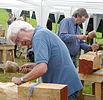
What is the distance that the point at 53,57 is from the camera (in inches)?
71.4

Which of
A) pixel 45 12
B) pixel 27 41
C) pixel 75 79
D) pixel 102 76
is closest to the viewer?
pixel 27 41

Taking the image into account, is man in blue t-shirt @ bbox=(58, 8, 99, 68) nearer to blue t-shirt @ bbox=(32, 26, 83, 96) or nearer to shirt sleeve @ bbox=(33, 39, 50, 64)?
blue t-shirt @ bbox=(32, 26, 83, 96)

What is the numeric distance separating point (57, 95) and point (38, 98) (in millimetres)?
126

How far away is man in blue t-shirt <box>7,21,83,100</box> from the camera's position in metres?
1.67

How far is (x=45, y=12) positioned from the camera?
5543 mm

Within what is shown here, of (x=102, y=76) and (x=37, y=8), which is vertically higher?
(x=37, y=8)

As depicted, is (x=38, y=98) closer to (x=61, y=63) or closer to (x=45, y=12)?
(x=61, y=63)

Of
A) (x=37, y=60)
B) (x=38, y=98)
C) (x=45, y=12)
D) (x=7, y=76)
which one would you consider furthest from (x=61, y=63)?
(x=7, y=76)

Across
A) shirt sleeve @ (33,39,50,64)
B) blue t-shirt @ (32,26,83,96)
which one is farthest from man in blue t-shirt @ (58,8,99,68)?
shirt sleeve @ (33,39,50,64)

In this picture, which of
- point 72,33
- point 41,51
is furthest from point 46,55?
point 72,33

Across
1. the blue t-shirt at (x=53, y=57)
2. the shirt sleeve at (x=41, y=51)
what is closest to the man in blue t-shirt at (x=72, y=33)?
the blue t-shirt at (x=53, y=57)

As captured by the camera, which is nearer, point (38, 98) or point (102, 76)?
A: point (38, 98)

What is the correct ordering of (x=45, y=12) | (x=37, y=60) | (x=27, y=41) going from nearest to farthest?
Answer: (x=37, y=60), (x=27, y=41), (x=45, y=12)

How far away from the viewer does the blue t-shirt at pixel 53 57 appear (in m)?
1.69
